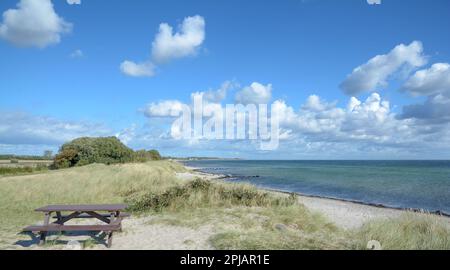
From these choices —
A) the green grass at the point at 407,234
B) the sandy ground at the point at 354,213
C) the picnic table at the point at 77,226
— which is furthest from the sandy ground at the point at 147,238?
the sandy ground at the point at 354,213

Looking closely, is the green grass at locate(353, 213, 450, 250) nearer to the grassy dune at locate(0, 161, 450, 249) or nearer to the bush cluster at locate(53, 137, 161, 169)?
the grassy dune at locate(0, 161, 450, 249)

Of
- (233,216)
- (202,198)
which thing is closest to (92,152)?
(202,198)

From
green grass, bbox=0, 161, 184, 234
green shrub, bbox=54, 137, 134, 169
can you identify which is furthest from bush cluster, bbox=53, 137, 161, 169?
green grass, bbox=0, 161, 184, 234

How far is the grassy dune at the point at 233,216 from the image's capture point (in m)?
7.35

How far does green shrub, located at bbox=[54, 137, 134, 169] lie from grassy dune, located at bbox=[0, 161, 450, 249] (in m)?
22.6

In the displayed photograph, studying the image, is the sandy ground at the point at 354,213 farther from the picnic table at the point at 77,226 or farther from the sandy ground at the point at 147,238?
the picnic table at the point at 77,226

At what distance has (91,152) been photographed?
39094 mm

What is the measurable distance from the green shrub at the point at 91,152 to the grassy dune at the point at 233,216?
891 inches

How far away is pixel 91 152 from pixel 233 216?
32.5 meters
